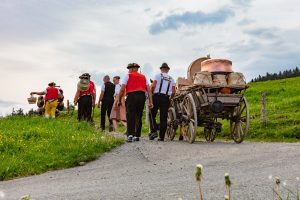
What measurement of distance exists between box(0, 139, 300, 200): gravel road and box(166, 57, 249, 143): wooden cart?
186 cm

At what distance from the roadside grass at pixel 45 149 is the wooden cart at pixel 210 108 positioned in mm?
2292

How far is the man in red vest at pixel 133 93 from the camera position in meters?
14.0

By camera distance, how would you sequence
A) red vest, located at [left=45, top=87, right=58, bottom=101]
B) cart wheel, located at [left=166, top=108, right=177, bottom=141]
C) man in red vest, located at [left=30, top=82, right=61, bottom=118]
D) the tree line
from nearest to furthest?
1. cart wheel, located at [left=166, top=108, right=177, bottom=141]
2. red vest, located at [left=45, top=87, right=58, bottom=101]
3. man in red vest, located at [left=30, top=82, right=61, bottom=118]
4. the tree line

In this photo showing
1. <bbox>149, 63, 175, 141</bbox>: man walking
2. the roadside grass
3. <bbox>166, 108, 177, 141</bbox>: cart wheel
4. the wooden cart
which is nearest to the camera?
the roadside grass

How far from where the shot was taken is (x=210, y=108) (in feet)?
45.2

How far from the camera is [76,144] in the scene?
1256 centimetres

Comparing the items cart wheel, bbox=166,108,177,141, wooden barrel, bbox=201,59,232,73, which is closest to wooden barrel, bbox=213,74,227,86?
wooden barrel, bbox=201,59,232,73

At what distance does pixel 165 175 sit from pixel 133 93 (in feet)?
19.0

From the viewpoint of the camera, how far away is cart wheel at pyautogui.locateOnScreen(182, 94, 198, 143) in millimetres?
13938

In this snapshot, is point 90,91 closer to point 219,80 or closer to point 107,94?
point 107,94

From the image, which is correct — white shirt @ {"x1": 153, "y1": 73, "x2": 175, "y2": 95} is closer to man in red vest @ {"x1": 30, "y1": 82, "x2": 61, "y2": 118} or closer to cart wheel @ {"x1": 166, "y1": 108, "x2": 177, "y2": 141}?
cart wheel @ {"x1": 166, "y1": 108, "x2": 177, "y2": 141}

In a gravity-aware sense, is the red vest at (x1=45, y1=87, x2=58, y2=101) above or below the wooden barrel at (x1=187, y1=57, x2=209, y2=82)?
below

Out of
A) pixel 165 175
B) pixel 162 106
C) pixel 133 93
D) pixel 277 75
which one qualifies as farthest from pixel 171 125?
pixel 277 75

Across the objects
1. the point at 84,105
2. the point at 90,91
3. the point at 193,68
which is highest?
the point at 193,68
